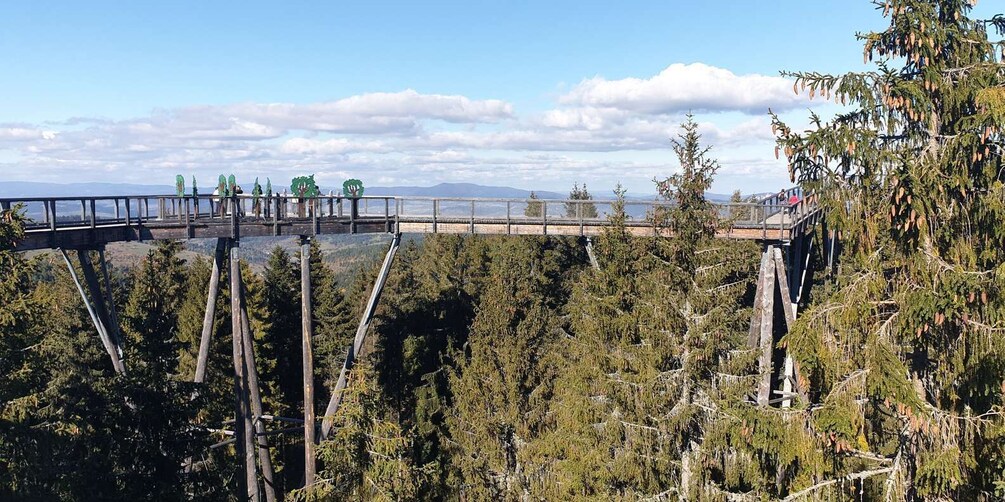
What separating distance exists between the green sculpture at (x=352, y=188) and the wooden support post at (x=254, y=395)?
14.7 feet

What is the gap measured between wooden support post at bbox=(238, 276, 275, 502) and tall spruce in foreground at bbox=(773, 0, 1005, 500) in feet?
51.7

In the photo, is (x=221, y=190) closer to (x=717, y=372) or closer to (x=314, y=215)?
(x=314, y=215)

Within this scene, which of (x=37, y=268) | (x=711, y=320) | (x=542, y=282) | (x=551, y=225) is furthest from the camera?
(x=542, y=282)

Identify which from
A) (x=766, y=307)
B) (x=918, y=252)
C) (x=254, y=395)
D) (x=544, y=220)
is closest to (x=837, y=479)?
(x=918, y=252)

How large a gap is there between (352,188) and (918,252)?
59.1 feet

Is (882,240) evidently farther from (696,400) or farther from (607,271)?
(607,271)

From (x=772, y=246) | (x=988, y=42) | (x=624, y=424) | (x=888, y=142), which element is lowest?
(x=624, y=424)

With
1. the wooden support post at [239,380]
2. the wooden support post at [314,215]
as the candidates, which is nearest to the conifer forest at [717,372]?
the wooden support post at [239,380]

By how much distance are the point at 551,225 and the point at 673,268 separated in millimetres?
10262

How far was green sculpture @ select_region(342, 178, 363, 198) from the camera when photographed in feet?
74.6

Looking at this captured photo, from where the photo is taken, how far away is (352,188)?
74.9 feet

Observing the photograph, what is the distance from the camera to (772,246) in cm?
1956

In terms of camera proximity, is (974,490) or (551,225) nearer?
(974,490)

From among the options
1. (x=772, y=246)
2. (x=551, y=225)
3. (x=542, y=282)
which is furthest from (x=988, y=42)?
(x=542, y=282)
